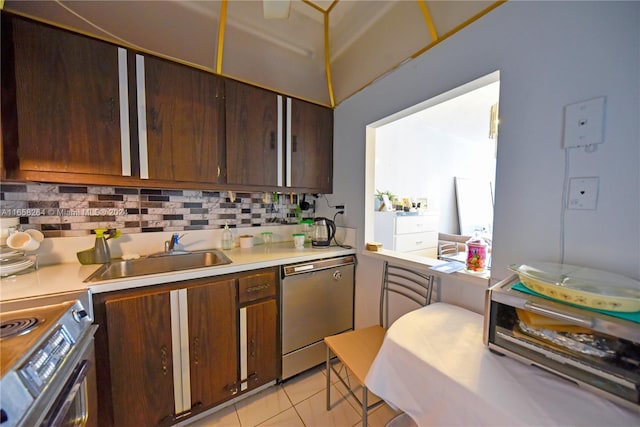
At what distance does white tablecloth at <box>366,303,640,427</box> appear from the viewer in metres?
0.53

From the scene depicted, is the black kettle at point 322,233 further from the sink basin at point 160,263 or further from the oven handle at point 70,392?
the oven handle at point 70,392

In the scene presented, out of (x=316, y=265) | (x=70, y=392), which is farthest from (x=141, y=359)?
(x=316, y=265)

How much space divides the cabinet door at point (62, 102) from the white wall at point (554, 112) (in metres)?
1.82

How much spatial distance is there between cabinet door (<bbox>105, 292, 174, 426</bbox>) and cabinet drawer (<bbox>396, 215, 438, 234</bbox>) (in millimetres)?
2487

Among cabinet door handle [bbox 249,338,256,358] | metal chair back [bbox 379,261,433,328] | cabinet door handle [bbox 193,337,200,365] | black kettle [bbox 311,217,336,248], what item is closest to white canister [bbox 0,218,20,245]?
cabinet door handle [bbox 193,337,200,365]

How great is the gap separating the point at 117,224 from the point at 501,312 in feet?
6.87

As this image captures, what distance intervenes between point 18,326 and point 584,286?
1684 mm

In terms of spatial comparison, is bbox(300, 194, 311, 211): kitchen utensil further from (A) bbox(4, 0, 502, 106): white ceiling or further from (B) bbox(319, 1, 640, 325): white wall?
(B) bbox(319, 1, 640, 325): white wall

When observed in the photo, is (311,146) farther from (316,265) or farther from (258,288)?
(258,288)

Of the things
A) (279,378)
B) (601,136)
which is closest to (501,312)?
(601,136)

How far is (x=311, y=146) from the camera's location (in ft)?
6.16

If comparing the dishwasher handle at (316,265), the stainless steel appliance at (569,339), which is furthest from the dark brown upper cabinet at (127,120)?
the stainless steel appliance at (569,339)

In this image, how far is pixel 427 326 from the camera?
3.04 ft

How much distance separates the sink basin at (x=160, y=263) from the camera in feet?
4.11
